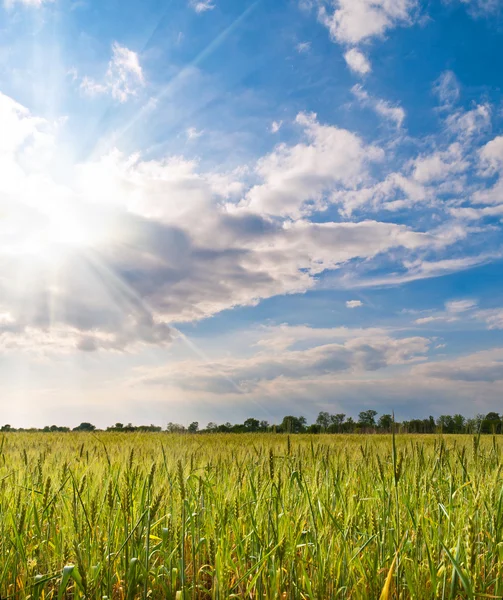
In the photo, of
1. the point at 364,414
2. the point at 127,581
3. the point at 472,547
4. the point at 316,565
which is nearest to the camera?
the point at 472,547

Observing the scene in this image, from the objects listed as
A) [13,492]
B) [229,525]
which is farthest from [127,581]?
[13,492]

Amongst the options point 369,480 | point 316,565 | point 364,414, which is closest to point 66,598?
point 316,565

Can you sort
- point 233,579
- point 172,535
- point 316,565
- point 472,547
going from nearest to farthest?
point 472,547 < point 316,565 < point 233,579 < point 172,535

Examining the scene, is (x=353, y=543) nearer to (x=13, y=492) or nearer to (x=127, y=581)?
(x=127, y=581)

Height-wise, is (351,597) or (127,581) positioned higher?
(127,581)

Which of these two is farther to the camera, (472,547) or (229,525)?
(229,525)

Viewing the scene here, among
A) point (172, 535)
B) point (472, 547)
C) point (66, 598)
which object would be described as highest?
point (472, 547)

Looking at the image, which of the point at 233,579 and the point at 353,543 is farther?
the point at 353,543

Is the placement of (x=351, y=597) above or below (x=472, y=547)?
below

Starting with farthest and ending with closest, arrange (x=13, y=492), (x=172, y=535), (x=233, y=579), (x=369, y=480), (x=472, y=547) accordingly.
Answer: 1. (x=369, y=480)
2. (x=13, y=492)
3. (x=172, y=535)
4. (x=233, y=579)
5. (x=472, y=547)

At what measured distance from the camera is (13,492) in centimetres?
390

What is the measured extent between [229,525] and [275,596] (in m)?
0.91

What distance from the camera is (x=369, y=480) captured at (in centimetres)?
431

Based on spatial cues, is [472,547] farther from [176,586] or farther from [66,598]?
[66,598]
